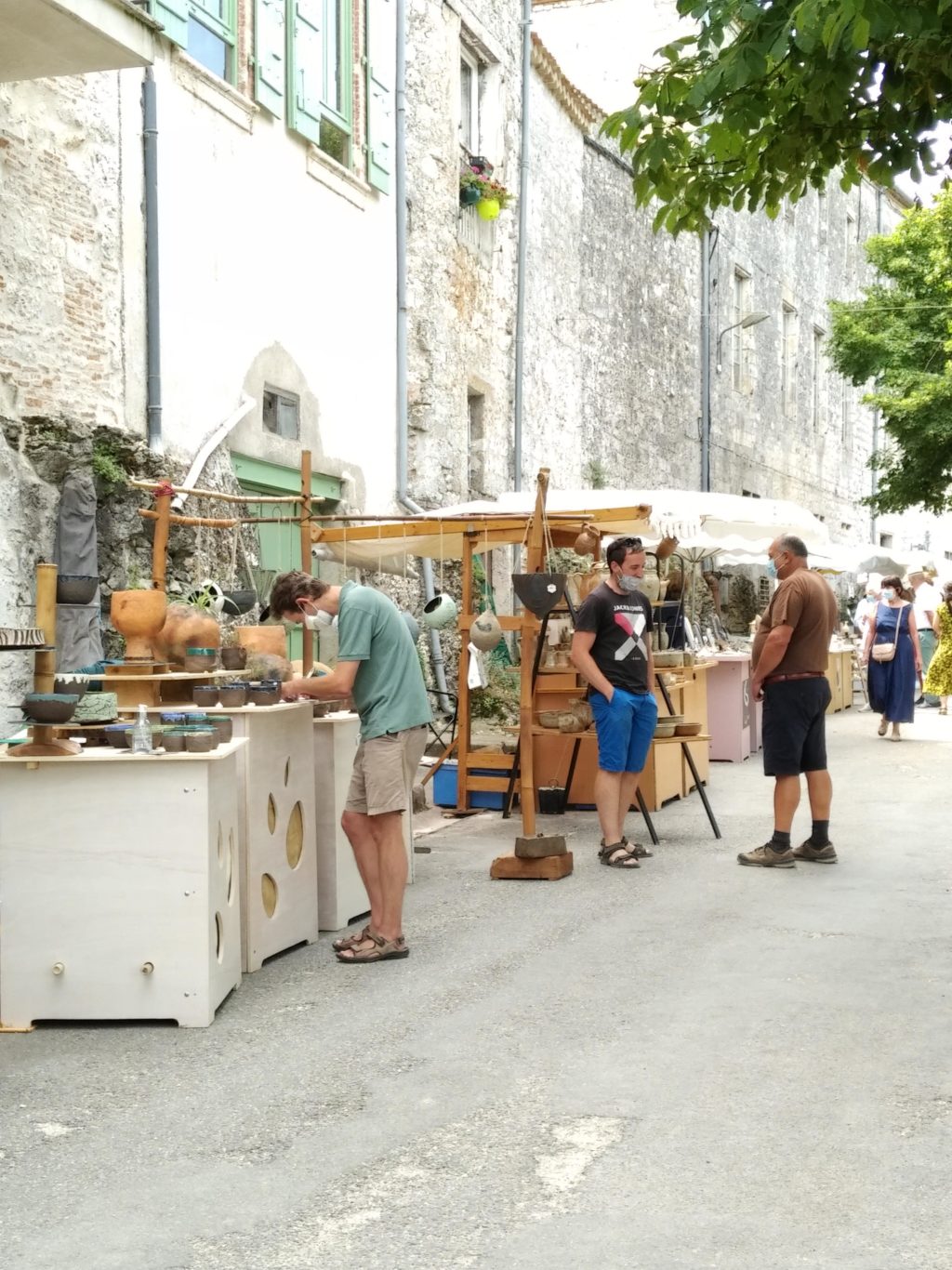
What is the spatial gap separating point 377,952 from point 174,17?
24.9ft

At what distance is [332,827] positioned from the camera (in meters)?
6.97

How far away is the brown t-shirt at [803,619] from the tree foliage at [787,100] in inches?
80.7

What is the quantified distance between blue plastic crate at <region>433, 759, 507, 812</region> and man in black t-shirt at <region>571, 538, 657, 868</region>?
7.23 feet

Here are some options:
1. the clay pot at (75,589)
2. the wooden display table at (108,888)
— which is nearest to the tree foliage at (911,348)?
the clay pot at (75,589)

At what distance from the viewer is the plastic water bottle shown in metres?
5.45

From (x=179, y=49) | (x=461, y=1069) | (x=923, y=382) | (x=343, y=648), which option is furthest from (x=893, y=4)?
→ (x=923, y=382)

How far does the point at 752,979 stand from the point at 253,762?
A: 2.16 meters

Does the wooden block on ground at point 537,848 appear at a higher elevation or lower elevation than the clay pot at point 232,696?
lower

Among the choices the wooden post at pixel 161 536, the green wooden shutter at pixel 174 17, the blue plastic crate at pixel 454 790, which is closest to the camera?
the wooden post at pixel 161 536

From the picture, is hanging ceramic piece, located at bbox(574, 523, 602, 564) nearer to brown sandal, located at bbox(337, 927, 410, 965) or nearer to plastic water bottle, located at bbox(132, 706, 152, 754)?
brown sandal, located at bbox(337, 927, 410, 965)

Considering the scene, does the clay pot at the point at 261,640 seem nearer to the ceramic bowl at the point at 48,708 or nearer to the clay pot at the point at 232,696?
the clay pot at the point at 232,696

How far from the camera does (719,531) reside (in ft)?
47.3

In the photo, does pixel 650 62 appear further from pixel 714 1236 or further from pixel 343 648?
pixel 714 1236

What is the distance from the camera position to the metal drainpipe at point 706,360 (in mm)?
24438
